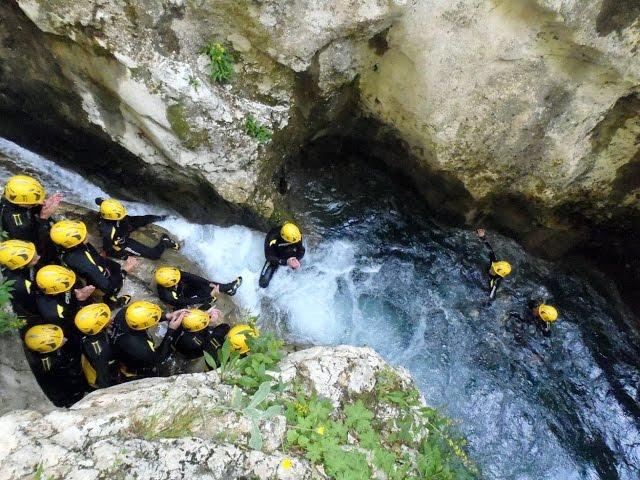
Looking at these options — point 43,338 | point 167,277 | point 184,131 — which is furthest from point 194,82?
point 43,338

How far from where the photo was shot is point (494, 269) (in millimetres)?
7621

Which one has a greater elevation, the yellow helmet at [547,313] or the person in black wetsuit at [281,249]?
the yellow helmet at [547,313]

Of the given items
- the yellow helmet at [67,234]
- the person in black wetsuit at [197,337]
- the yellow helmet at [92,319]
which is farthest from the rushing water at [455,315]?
the yellow helmet at [92,319]

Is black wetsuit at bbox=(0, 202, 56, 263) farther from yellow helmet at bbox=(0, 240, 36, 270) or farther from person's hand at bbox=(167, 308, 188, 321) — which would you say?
person's hand at bbox=(167, 308, 188, 321)

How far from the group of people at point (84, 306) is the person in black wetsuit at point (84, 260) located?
0.4 inches

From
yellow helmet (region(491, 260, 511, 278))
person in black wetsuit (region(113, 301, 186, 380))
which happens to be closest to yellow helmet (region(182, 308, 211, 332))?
person in black wetsuit (region(113, 301, 186, 380))

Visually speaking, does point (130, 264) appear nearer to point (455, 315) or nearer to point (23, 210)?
point (23, 210)

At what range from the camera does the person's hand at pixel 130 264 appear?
6.08 metres

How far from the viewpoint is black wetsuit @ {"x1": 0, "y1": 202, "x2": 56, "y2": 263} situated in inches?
205

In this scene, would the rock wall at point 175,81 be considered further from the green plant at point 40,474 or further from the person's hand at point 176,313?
the green plant at point 40,474

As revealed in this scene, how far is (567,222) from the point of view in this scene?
7945 mm

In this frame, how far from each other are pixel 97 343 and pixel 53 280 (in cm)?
88

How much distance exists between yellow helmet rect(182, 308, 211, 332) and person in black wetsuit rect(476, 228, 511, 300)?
16.8 ft

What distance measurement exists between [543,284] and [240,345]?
628cm
